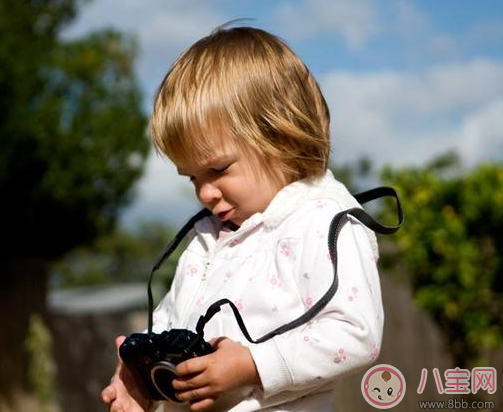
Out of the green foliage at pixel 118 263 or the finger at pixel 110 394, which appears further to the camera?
the green foliage at pixel 118 263

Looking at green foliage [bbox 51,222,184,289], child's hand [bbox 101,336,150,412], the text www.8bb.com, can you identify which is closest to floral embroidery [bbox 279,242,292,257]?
child's hand [bbox 101,336,150,412]

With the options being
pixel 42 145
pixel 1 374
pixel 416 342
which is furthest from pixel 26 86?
pixel 416 342

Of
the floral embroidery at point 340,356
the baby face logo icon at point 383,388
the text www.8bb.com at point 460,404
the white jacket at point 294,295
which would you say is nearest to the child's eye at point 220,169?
the white jacket at point 294,295

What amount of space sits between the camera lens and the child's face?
393mm

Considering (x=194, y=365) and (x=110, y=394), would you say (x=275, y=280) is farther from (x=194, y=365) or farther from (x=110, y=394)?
(x=110, y=394)

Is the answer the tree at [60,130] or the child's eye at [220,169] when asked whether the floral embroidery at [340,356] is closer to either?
the child's eye at [220,169]

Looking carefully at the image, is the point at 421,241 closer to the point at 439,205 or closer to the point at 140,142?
the point at 439,205

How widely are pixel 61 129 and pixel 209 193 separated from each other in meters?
7.07

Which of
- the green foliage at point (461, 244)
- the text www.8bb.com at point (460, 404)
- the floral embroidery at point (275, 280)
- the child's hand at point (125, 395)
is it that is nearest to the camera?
the floral embroidery at point (275, 280)

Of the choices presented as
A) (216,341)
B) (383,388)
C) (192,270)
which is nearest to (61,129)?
(383,388)

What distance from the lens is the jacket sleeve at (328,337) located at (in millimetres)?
1877

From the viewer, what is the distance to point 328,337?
188cm

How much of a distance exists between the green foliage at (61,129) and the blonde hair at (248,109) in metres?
6.79

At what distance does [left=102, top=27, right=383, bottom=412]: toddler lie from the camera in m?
1.89
